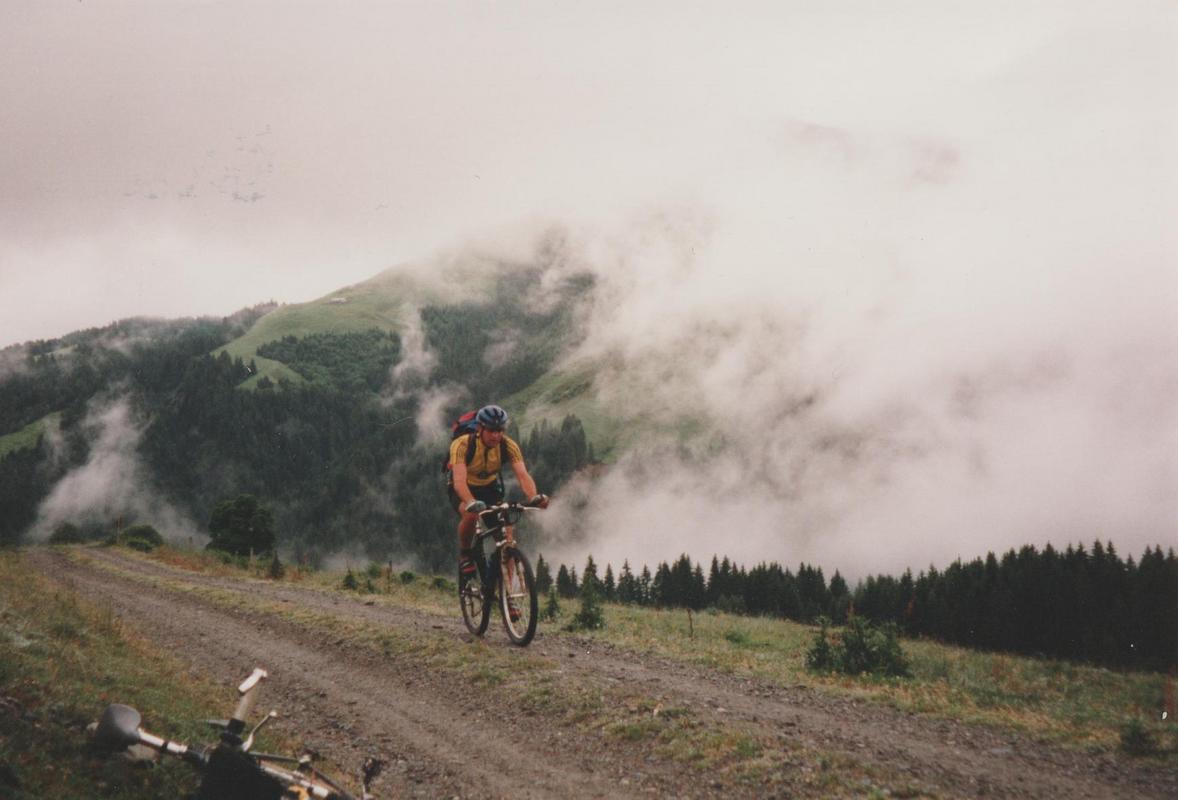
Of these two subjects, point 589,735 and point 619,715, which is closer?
point 589,735

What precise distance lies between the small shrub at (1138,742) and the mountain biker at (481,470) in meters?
8.37

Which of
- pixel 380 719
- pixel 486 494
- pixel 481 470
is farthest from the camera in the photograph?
pixel 486 494

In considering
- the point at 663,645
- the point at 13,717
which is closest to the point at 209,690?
the point at 13,717

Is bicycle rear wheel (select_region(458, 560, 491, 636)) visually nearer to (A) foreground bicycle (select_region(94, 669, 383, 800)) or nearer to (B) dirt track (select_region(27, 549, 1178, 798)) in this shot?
(B) dirt track (select_region(27, 549, 1178, 798))

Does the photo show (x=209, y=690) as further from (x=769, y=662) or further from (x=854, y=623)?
(x=854, y=623)

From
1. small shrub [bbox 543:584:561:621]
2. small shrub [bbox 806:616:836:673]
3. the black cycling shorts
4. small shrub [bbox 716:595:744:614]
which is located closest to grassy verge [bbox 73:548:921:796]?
the black cycling shorts

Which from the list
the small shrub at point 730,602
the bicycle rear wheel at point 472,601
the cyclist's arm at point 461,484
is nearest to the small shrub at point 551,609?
the bicycle rear wheel at point 472,601

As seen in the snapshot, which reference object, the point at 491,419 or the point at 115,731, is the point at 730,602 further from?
the point at 115,731

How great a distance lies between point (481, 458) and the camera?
1227 cm

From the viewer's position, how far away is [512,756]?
819cm

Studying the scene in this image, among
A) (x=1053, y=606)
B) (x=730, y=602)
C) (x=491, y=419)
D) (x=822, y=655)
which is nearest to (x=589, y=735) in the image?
(x=491, y=419)

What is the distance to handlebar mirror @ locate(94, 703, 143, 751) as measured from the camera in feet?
11.0

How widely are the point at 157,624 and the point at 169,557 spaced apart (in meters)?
29.5

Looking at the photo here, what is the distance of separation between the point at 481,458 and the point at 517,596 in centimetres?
268
